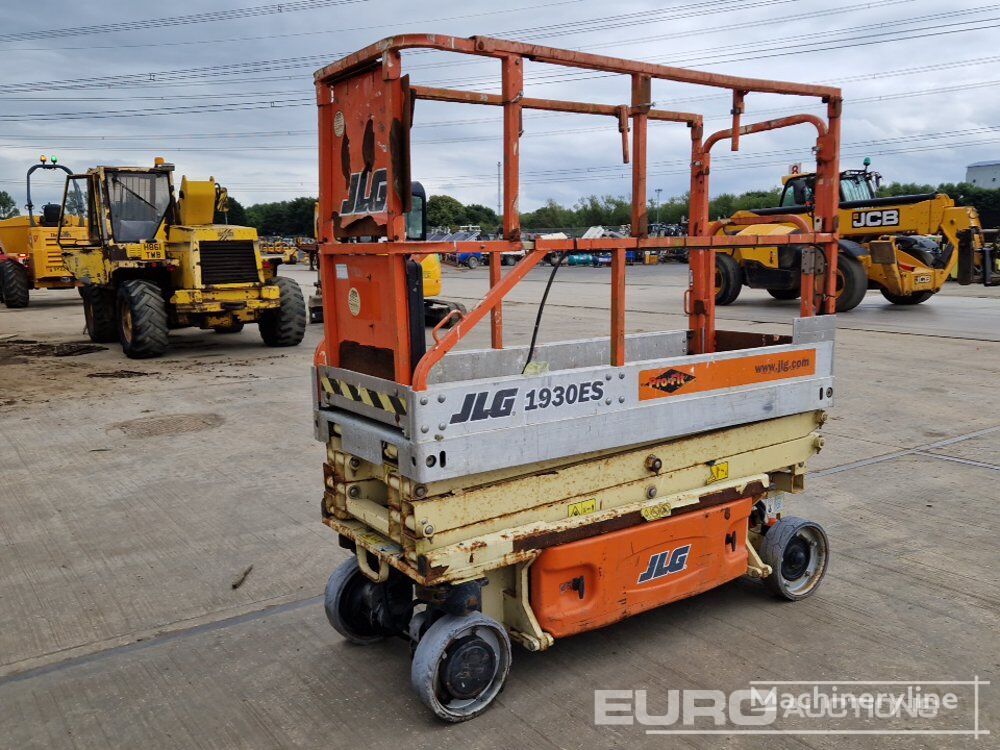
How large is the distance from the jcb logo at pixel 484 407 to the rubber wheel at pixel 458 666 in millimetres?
812

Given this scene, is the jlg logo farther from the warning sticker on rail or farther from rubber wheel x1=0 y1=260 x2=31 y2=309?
rubber wheel x1=0 y1=260 x2=31 y2=309

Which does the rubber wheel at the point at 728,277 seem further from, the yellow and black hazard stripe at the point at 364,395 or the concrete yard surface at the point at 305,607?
the yellow and black hazard stripe at the point at 364,395

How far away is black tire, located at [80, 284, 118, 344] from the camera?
14289mm

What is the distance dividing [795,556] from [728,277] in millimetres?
14987

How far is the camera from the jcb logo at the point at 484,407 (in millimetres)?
3180

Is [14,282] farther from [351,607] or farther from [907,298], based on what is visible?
[351,607]

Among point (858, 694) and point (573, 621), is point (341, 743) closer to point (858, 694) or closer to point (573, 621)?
point (573, 621)

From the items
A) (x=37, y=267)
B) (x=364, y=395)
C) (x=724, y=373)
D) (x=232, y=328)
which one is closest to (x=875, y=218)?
(x=232, y=328)

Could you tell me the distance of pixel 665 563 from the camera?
152 inches

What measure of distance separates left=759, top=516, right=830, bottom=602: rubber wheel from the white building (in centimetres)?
7027

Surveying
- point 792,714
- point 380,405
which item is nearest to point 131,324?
point 380,405

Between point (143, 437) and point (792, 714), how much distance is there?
6.29 m

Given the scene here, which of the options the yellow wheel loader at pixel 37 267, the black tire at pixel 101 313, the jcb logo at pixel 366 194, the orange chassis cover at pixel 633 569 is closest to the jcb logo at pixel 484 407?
the orange chassis cover at pixel 633 569

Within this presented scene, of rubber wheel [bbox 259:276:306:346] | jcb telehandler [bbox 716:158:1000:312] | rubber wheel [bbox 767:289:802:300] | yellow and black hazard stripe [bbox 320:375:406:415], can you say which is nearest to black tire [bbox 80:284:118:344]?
rubber wheel [bbox 259:276:306:346]
